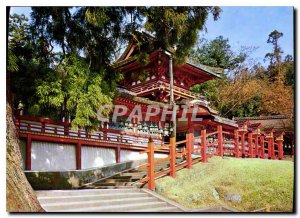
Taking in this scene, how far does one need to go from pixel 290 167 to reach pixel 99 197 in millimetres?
2142

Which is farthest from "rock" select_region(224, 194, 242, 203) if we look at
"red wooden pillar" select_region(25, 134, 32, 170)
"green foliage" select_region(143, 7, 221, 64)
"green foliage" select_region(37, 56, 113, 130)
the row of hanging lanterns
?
"red wooden pillar" select_region(25, 134, 32, 170)

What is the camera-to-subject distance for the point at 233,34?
185 inches

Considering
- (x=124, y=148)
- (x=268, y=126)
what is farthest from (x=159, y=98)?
(x=268, y=126)

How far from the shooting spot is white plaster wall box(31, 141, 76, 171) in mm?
4871

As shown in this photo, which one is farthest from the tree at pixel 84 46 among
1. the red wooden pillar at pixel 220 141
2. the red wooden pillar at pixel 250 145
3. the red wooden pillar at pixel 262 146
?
the red wooden pillar at pixel 262 146

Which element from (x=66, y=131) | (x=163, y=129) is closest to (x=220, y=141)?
(x=163, y=129)

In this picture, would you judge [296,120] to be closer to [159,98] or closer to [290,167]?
[290,167]

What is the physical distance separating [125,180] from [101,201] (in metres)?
1.14

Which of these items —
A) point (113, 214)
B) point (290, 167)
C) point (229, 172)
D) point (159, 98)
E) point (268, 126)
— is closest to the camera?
point (113, 214)

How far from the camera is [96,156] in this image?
18.7ft

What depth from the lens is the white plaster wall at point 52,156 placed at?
192 inches

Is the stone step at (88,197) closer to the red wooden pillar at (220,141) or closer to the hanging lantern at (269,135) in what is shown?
the red wooden pillar at (220,141)

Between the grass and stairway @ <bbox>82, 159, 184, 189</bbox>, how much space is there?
38cm

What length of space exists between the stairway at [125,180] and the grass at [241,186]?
0.38 m
